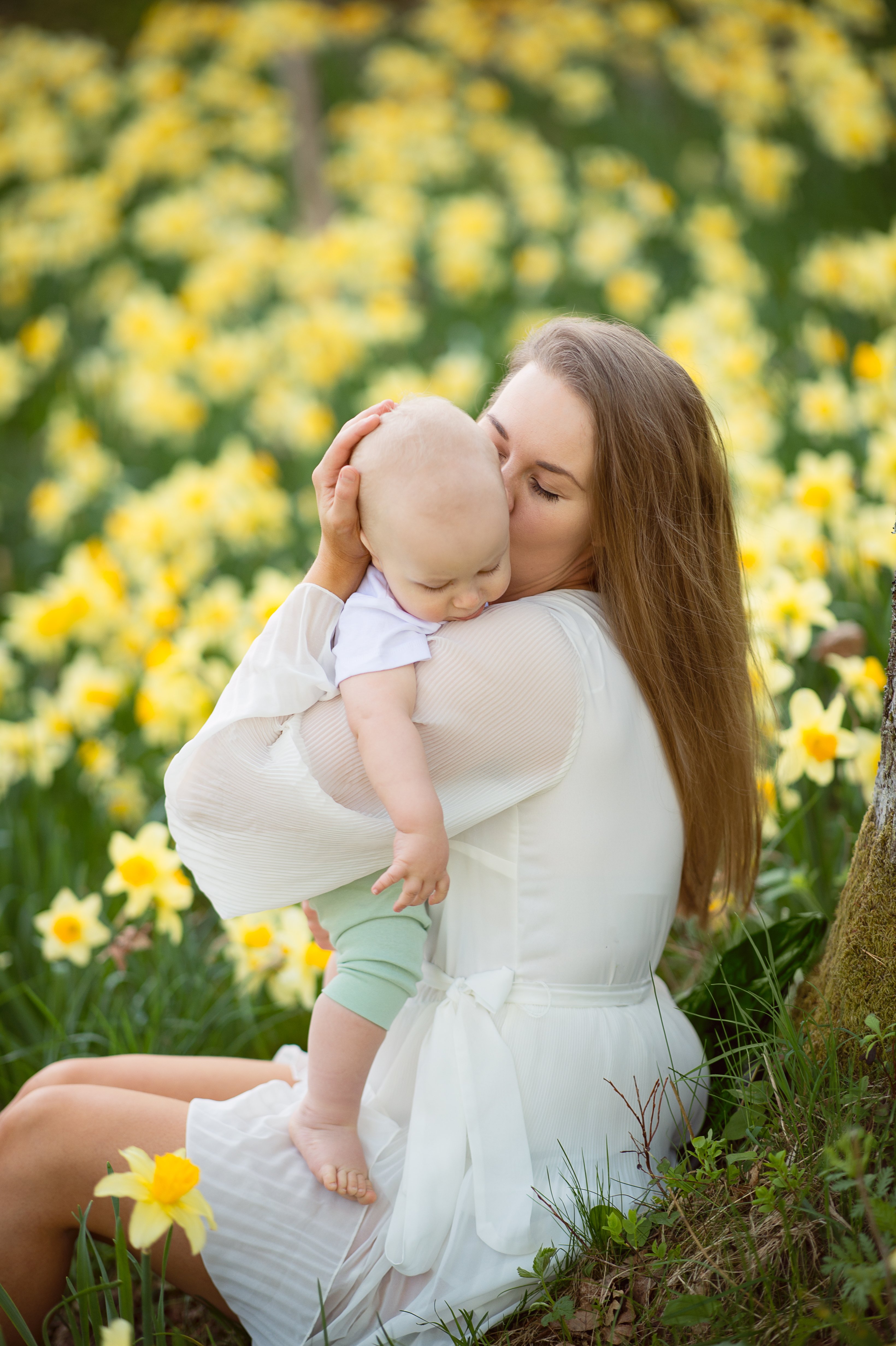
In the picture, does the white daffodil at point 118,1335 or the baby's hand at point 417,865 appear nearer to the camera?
the white daffodil at point 118,1335

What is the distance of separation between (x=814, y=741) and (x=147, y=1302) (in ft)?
4.47

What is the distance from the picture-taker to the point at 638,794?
57.1 inches

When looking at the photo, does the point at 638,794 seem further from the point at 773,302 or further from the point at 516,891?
the point at 773,302

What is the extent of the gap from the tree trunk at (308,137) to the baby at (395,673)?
→ 595cm

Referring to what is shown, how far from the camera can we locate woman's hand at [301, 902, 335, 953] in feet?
5.41

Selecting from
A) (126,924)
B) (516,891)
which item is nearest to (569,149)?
(126,924)

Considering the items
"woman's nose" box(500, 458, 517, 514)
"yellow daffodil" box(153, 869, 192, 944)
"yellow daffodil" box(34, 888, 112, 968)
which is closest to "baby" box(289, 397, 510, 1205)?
"woman's nose" box(500, 458, 517, 514)

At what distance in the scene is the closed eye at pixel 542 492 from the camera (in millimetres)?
1484

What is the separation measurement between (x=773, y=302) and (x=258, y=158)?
494 cm

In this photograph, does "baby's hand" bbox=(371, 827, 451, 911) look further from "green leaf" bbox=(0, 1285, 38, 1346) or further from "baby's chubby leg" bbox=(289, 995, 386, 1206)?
"green leaf" bbox=(0, 1285, 38, 1346)

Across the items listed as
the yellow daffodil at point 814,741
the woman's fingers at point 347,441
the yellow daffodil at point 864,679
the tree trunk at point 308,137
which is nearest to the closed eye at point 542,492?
the woman's fingers at point 347,441

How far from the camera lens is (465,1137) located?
136cm

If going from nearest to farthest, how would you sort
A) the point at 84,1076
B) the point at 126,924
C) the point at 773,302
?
the point at 84,1076, the point at 126,924, the point at 773,302

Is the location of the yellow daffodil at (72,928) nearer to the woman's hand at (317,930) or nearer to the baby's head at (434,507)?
the woman's hand at (317,930)
